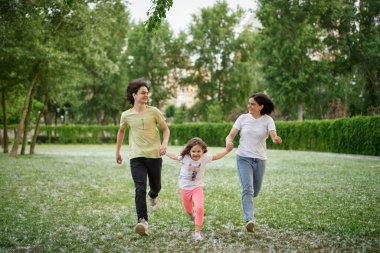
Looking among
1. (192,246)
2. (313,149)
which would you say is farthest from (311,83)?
(192,246)

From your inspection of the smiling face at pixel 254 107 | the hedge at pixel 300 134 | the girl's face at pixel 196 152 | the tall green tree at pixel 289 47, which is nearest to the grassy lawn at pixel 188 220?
the girl's face at pixel 196 152

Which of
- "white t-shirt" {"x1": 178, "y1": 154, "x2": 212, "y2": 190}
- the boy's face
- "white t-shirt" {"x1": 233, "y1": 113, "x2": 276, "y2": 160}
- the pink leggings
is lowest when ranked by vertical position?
the pink leggings

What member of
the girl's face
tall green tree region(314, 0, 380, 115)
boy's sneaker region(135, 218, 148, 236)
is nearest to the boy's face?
the girl's face

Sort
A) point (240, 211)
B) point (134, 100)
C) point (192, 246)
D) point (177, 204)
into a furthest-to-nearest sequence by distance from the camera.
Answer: point (177, 204), point (240, 211), point (134, 100), point (192, 246)

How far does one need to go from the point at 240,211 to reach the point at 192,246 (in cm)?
296

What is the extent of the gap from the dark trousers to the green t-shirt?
0.10 m

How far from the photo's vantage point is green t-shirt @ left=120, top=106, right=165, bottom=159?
6.65 m

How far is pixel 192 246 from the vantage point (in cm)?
572

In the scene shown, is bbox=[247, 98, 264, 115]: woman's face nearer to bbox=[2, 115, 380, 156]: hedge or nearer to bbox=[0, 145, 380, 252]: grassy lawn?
bbox=[0, 145, 380, 252]: grassy lawn

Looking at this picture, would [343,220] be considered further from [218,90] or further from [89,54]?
[218,90]

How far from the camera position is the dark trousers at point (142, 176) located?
20.9 feet

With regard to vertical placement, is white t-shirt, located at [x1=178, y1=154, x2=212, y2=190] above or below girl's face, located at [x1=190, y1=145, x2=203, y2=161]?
below

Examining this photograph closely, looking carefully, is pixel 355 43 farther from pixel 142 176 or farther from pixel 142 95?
pixel 142 176

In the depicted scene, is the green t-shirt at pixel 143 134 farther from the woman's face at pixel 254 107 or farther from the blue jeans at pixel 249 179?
the woman's face at pixel 254 107
